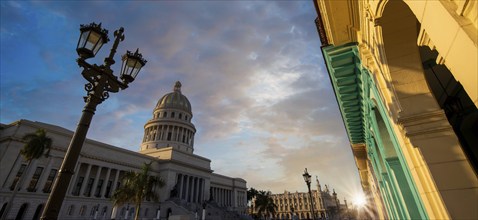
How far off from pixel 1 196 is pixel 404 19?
4109 centimetres

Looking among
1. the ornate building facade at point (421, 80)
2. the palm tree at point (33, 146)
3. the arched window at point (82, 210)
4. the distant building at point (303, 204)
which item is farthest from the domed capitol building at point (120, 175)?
the distant building at point (303, 204)

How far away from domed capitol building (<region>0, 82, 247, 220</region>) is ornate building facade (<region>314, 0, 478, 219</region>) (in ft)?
55.9

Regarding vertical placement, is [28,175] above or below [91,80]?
above

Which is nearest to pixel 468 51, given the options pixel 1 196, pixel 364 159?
pixel 364 159

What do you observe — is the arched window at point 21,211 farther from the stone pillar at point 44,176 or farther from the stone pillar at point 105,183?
the stone pillar at point 105,183

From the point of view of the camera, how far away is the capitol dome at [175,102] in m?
71.5

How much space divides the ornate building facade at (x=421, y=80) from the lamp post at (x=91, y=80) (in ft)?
16.9

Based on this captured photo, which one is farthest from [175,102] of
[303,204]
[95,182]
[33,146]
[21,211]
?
[303,204]

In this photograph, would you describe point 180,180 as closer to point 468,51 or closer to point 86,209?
point 86,209

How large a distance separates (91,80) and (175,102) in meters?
69.6

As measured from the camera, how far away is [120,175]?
1758 inches

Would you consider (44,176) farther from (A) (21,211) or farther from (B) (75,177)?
(A) (21,211)

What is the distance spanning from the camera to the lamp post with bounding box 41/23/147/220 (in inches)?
163

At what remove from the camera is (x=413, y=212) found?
6770 mm
